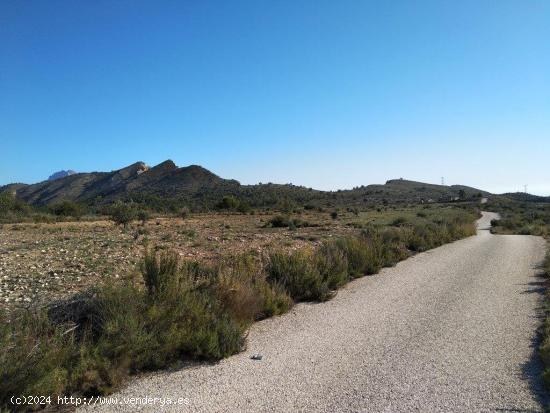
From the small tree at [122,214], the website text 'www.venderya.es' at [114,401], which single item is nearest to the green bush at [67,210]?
the small tree at [122,214]

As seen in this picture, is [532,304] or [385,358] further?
[532,304]

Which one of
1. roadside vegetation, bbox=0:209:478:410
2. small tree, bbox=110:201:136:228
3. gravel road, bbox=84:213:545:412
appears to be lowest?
gravel road, bbox=84:213:545:412

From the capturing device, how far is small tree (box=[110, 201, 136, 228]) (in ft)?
127

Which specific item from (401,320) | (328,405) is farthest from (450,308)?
(328,405)

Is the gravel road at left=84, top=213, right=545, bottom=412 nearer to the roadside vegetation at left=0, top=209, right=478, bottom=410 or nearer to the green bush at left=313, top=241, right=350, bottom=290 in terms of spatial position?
the roadside vegetation at left=0, top=209, right=478, bottom=410

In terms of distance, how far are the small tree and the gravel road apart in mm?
30410

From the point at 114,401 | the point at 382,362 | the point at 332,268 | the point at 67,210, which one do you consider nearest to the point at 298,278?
the point at 332,268

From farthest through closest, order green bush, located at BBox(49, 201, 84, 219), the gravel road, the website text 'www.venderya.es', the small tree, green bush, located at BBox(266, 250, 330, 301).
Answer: green bush, located at BBox(49, 201, 84, 219), the small tree, green bush, located at BBox(266, 250, 330, 301), the gravel road, the website text 'www.venderya.es'

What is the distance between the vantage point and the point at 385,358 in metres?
6.88

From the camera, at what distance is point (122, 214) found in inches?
1527

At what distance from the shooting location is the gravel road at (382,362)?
5.45m

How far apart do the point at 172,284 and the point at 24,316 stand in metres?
2.31

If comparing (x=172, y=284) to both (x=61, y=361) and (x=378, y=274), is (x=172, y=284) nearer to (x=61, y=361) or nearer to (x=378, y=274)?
(x=61, y=361)

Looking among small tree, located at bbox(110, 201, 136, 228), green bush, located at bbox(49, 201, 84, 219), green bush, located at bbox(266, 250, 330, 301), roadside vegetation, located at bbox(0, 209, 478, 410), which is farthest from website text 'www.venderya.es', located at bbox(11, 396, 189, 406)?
green bush, located at bbox(49, 201, 84, 219)
